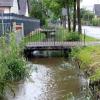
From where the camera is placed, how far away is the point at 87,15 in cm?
12481

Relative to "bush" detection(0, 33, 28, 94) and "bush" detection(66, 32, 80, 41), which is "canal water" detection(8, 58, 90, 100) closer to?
"bush" detection(0, 33, 28, 94)

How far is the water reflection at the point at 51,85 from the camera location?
51.9ft

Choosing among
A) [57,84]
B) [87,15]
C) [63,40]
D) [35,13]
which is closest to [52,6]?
[35,13]

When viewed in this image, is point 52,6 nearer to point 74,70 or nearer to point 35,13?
point 35,13

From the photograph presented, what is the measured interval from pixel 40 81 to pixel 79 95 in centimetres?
405

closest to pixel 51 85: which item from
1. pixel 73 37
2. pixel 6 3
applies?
pixel 73 37

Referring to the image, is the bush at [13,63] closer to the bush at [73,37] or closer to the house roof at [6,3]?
the bush at [73,37]

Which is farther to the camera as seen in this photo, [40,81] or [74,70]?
[74,70]

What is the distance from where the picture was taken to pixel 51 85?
58.9 feet

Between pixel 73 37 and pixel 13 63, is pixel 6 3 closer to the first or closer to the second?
pixel 73 37

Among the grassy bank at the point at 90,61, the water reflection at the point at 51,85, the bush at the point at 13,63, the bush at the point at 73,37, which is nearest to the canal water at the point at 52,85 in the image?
the water reflection at the point at 51,85

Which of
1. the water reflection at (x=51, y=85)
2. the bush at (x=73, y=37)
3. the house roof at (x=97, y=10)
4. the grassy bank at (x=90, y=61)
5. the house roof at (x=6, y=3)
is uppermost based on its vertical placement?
the house roof at (x=6, y=3)

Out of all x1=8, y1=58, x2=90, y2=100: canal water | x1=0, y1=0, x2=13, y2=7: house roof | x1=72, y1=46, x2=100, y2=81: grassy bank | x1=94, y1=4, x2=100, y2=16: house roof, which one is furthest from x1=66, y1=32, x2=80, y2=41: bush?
x1=94, y1=4, x2=100, y2=16: house roof

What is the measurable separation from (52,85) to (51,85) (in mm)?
44
